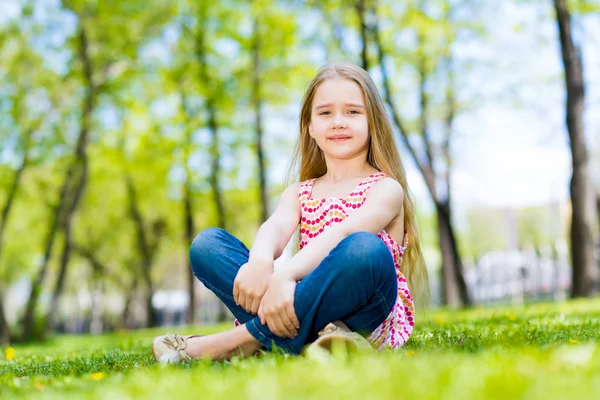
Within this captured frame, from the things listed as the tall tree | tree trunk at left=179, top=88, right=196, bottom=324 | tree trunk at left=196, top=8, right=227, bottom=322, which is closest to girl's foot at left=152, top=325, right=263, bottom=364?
the tall tree

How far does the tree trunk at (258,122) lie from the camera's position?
17.2 meters

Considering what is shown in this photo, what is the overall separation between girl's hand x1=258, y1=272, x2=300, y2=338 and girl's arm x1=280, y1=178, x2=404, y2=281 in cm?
6

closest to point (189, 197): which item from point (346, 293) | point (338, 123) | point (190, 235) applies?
point (190, 235)

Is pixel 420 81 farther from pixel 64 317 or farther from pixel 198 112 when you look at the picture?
pixel 64 317

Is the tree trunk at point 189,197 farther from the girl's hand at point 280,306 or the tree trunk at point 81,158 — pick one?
the girl's hand at point 280,306

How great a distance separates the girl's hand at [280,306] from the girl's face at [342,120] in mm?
972

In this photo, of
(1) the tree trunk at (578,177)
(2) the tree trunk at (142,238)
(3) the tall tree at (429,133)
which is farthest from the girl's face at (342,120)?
(2) the tree trunk at (142,238)

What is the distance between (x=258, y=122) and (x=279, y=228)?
14063 millimetres

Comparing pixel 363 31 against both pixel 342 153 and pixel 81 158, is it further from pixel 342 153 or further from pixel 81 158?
pixel 342 153

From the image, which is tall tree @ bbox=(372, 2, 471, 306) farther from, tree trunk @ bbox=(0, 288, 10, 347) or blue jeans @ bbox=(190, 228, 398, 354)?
blue jeans @ bbox=(190, 228, 398, 354)

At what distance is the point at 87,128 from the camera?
16000 millimetres

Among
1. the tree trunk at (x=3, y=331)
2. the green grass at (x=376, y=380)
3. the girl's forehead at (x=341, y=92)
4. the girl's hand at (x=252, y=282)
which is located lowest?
the tree trunk at (x=3, y=331)

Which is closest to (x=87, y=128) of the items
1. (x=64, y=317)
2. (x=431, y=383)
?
(x=431, y=383)

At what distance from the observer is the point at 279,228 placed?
3.61m
